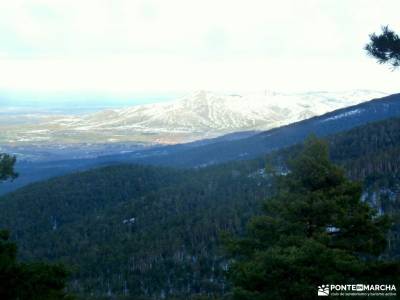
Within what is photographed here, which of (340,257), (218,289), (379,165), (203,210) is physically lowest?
(218,289)

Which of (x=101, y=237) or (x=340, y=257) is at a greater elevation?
(x=340, y=257)

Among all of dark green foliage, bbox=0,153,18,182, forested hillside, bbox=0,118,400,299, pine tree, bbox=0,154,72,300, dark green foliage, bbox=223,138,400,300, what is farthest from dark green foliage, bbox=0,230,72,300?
forested hillside, bbox=0,118,400,299

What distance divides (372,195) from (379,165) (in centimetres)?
2445

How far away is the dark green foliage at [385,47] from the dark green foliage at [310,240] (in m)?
4.93

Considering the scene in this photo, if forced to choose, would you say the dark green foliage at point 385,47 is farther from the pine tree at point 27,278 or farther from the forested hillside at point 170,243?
the forested hillside at point 170,243

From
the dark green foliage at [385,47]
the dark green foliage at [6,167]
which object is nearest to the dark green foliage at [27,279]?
the dark green foliage at [6,167]

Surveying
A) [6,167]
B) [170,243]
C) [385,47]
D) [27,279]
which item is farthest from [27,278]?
[170,243]

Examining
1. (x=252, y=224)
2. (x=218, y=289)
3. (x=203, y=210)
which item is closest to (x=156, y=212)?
(x=203, y=210)

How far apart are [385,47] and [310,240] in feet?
32.5

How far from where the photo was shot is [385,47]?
882 inches

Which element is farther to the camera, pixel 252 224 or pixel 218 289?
pixel 218 289

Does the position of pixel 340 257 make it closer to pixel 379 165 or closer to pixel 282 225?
pixel 282 225

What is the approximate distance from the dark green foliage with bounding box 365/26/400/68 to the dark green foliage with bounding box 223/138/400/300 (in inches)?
194

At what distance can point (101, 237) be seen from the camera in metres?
185
